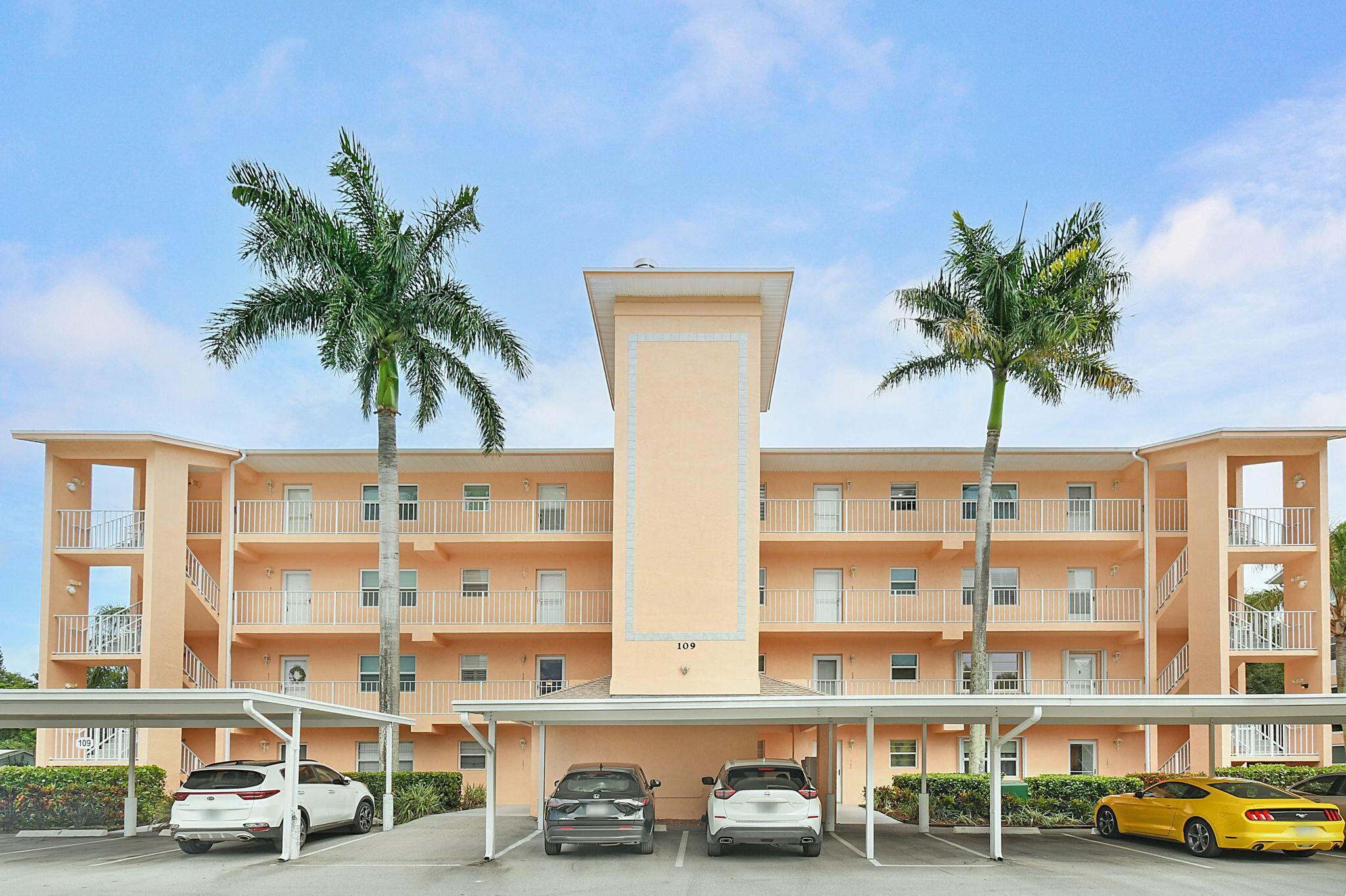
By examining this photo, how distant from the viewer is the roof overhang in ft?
78.2

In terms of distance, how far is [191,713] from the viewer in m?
17.3

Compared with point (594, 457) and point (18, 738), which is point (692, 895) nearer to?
point (594, 457)

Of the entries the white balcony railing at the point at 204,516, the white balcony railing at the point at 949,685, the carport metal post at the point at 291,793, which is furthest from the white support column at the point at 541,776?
the white balcony railing at the point at 204,516

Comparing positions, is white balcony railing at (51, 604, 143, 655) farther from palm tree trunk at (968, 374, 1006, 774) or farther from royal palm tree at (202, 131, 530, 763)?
palm tree trunk at (968, 374, 1006, 774)

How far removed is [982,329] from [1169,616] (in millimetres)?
10495

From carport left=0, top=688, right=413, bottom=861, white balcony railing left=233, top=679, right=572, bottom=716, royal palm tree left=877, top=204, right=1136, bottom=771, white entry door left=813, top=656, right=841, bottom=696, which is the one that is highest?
royal palm tree left=877, top=204, right=1136, bottom=771

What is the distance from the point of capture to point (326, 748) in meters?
29.9

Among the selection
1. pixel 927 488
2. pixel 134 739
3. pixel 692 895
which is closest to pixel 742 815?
pixel 692 895

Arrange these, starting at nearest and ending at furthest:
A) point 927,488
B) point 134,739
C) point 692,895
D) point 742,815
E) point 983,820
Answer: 1. point 692,895
2. point 742,815
3. point 134,739
4. point 983,820
5. point 927,488

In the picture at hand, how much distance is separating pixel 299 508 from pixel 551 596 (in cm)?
767

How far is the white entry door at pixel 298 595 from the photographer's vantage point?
30.2 meters

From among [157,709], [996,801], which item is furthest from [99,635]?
[996,801]

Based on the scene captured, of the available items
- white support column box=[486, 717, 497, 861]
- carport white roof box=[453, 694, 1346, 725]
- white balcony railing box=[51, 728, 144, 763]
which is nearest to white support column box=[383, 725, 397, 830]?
white support column box=[486, 717, 497, 861]

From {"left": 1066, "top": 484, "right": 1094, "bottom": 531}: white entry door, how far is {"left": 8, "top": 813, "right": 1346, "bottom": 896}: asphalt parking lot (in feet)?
40.7
